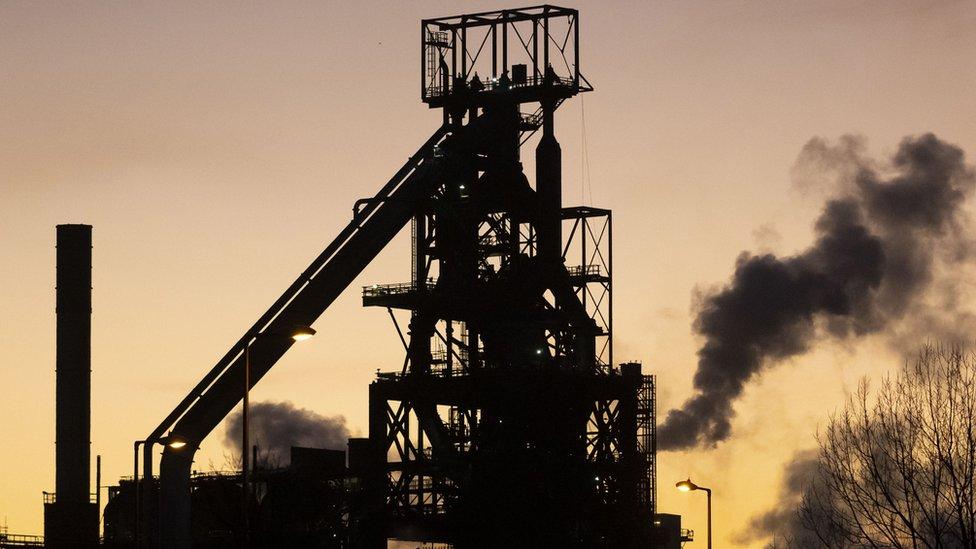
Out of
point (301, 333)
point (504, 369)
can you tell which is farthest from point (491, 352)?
point (301, 333)

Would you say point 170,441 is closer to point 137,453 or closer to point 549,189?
point 137,453

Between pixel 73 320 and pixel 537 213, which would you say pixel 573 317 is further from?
pixel 73 320

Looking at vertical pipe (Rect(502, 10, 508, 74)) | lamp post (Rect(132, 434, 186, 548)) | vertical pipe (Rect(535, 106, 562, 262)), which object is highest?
vertical pipe (Rect(502, 10, 508, 74))

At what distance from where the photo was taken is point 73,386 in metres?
109

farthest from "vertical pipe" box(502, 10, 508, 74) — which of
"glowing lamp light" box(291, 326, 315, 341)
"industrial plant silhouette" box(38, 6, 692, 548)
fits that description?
"glowing lamp light" box(291, 326, 315, 341)

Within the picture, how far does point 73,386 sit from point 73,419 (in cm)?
175

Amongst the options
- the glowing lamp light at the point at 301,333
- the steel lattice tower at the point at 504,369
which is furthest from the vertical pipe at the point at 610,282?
the glowing lamp light at the point at 301,333

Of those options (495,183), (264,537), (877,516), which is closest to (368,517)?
(264,537)

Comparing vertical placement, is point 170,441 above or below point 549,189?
below

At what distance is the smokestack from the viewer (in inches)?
4262

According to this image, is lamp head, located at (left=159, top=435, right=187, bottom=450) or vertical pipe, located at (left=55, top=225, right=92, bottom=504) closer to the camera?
lamp head, located at (left=159, top=435, right=187, bottom=450)

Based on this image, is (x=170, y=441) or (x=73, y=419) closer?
(x=170, y=441)

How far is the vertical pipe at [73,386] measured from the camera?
356 feet

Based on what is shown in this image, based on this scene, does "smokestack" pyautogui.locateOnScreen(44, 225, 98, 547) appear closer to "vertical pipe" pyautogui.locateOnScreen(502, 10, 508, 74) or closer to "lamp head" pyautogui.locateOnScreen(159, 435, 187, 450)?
"lamp head" pyautogui.locateOnScreen(159, 435, 187, 450)
